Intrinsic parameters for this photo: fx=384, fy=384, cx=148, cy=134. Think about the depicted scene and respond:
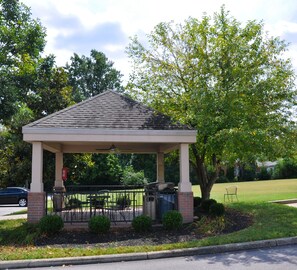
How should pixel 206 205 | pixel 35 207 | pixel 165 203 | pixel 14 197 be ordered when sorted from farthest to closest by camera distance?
pixel 14 197, pixel 206 205, pixel 165 203, pixel 35 207

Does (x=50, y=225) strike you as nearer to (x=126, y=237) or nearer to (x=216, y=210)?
(x=126, y=237)

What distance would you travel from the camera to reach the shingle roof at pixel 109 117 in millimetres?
12844

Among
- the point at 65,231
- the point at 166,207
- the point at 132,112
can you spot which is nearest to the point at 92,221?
the point at 65,231

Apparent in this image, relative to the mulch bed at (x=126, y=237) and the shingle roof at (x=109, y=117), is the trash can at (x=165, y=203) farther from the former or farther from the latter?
the shingle roof at (x=109, y=117)

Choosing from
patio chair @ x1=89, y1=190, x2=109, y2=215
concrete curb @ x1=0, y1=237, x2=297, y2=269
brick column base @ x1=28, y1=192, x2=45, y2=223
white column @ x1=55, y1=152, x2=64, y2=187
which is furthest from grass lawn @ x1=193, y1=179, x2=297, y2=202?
brick column base @ x1=28, y1=192, x2=45, y2=223

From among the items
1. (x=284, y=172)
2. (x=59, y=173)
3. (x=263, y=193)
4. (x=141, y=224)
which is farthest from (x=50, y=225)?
(x=284, y=172)

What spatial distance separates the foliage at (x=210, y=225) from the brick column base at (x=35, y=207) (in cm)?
485

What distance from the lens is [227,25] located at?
14664 millimetres

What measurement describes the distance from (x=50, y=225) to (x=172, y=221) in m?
3.54

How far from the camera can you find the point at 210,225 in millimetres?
11555

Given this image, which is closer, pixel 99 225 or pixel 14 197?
pixel 99 225

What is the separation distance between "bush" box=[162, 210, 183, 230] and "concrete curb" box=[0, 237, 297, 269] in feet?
8.17

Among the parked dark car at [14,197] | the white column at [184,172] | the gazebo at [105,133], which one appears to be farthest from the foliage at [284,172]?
the white column at [184,172]

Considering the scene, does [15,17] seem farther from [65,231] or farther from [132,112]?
[65,231]
